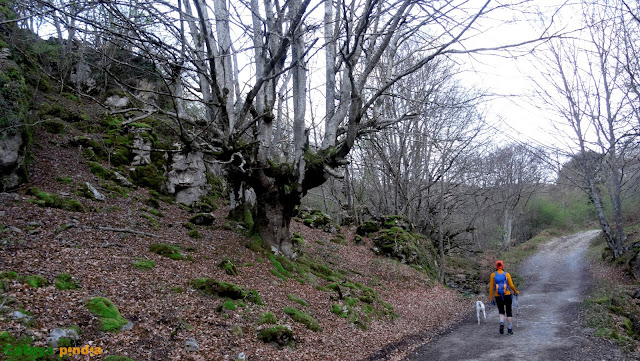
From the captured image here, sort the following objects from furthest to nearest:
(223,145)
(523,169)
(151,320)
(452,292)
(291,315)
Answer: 1. (523,169)
2. (452,292)
3. (223,145)
4. (291,315)
5. (151,320)

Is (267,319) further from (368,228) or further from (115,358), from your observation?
(368,228)

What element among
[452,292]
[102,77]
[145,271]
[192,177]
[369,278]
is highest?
[102,77]

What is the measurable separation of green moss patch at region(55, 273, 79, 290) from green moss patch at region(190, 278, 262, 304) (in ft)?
6.14

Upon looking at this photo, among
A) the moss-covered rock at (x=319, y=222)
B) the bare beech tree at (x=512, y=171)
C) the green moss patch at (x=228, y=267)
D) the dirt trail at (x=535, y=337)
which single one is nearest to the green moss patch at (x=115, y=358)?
the green moss patch at (x=228, y=267)

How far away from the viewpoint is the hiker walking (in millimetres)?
8031

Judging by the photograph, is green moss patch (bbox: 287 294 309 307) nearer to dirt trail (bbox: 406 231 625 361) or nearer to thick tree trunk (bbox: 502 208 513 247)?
dirt trail (bbox: 406 231 625 361)

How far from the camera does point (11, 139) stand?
904cm

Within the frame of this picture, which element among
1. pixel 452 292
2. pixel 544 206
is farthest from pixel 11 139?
pixel 544 206

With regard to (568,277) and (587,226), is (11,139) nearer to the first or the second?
(568,277)

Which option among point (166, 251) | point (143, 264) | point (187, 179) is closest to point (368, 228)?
point (187, 179)

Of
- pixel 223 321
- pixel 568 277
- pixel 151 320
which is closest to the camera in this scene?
pixel 151 320

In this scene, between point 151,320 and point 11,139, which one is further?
point 11,139

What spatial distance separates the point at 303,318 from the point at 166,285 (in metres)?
2.63

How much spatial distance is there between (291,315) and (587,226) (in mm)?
40240
